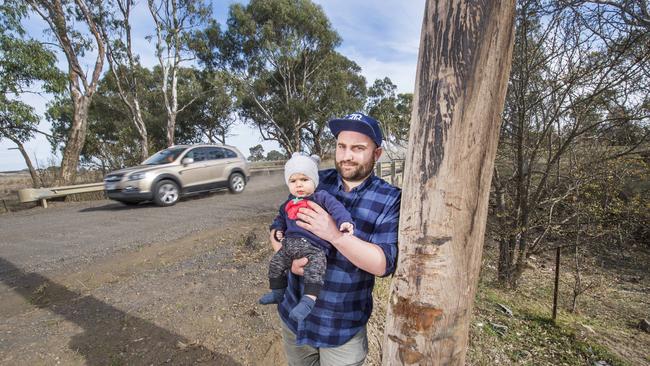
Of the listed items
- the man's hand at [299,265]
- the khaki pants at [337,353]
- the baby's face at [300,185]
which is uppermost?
the baby's face at [300,185]

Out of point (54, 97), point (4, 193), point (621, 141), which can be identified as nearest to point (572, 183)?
point (621, 141)

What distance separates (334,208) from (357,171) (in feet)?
0.83

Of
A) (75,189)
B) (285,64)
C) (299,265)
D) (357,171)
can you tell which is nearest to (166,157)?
(75,189)

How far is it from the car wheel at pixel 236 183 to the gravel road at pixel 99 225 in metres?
0.51

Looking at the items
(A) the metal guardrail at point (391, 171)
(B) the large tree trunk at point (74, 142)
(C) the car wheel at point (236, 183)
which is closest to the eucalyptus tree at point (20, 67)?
(B) the large tree trunk at point (74, 142)

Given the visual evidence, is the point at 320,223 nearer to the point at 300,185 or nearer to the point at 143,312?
the point at 300,185

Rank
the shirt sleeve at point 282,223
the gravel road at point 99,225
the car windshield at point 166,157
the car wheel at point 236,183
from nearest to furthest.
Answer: the shirt sleeve at point 282,223 → the gravel road at point 99,225 → the car windshield at point 166,157 → the car wheel at point 236,183

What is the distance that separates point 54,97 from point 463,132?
14.2 m

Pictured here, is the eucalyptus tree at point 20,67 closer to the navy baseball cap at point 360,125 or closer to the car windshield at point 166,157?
the car windshield at point 166,157

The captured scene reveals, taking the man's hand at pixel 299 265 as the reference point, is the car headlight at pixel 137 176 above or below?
above

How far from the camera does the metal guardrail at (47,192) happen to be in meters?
10.1

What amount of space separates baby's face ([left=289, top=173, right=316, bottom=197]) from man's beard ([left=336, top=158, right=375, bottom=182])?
0.61ft

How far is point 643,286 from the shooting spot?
8.23 metres

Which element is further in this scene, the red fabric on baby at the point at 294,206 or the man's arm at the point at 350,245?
the red fabric on baby at the point at 294,206
